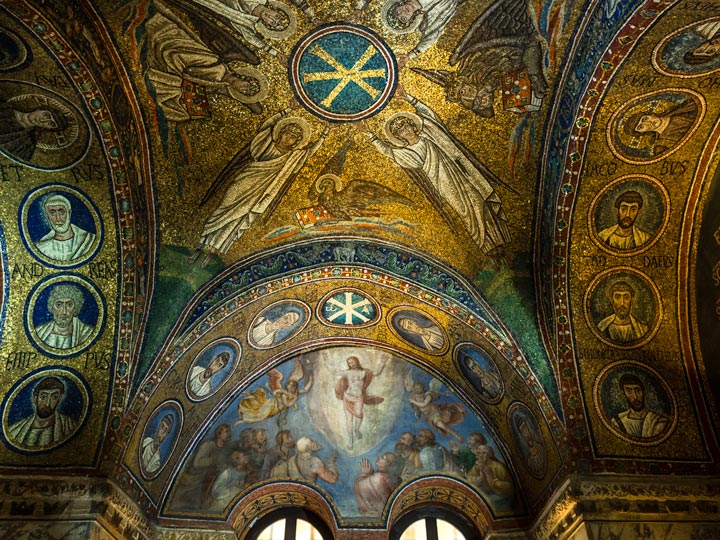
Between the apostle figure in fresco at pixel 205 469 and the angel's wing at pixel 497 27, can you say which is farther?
the apostle figure in fresco at pixel 205 469

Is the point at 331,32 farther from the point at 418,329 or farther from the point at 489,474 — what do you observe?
the point at 489,474

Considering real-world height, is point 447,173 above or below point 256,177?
below

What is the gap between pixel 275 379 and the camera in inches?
488

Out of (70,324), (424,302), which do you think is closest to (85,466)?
(70,324)

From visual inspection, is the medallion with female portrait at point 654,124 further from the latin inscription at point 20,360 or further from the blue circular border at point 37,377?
the latin inscription at point 20,360

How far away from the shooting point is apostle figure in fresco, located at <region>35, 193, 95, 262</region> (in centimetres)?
934

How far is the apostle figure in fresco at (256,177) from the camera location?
→ 396 inches

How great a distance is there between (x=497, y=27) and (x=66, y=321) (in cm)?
746

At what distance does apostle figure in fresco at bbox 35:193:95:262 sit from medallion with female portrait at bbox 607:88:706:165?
7.70 meters

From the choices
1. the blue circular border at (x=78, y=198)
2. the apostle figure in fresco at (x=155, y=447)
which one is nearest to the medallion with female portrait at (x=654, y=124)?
the blue circular border at (x=78, y=198)

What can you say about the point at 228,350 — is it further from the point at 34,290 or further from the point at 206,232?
the point at 34,290

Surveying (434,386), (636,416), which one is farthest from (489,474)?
(636,416)

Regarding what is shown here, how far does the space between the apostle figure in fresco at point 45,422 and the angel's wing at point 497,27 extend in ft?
25.0

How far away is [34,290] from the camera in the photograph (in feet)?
31.2
